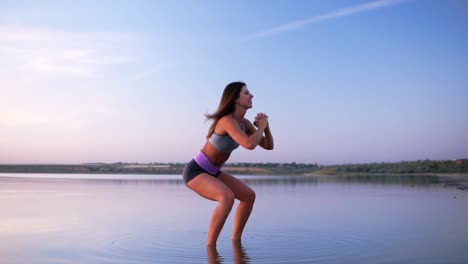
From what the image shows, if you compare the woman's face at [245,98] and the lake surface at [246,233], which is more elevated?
the woman's face at [245,98]

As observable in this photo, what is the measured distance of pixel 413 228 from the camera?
736 centimetres

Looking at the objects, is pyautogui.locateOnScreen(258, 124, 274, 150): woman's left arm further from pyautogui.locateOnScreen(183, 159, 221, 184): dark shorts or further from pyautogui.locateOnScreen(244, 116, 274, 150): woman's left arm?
pyautogui.locateOnScreen(183, 159, 221, 184): dark shorts

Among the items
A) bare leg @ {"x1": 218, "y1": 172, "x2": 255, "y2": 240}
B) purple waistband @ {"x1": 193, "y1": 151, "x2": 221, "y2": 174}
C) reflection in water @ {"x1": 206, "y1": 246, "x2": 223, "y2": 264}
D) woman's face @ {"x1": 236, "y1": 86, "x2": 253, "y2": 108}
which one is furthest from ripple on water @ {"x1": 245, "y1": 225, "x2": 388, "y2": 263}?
woman's face @ {"x1": 236, "y1": 86, "x2": 253, "y2": 108}

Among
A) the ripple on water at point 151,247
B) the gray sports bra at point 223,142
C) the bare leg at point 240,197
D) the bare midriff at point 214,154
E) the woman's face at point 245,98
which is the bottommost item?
the ripple on water at point 151,247

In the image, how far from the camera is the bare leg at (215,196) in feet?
19.2

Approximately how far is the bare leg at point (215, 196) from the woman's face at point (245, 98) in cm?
84

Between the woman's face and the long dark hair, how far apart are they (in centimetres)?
3

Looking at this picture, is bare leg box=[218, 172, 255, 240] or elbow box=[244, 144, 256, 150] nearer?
elbow box=[244, 144, 256, 150]

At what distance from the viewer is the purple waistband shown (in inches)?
240

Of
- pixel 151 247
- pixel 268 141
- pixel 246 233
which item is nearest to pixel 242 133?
pixel 268 141

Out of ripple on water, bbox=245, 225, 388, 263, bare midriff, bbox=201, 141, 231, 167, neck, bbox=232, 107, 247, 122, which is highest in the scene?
neck, bbox=232, 107, 247, 122

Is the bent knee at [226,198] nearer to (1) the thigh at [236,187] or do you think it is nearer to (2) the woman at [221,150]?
(2) the woman at [221,150]

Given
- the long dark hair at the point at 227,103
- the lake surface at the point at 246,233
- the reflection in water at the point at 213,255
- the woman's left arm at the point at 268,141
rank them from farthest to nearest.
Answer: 1. the woman's left arm at the point at 268,141
2. the long dark hair at the point at 227,103
3. the lake surface at the point at 246,233
4. the reflection in water at the point at 213,255

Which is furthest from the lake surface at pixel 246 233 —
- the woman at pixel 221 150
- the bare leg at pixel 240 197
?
the woman at pixel 221 150
